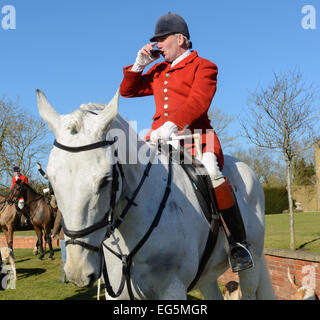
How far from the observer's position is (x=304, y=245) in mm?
11898

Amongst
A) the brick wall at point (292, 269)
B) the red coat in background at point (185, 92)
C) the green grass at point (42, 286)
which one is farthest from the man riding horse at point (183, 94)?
the green grass at point (42, 286)

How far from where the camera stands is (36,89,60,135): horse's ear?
7.01 feet

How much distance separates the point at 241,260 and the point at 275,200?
38.5 m

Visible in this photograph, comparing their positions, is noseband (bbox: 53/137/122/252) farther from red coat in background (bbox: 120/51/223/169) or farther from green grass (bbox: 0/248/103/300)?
green grass (bbox: 0/248/103/300)

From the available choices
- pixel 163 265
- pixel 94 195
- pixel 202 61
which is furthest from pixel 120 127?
pixel 202 61

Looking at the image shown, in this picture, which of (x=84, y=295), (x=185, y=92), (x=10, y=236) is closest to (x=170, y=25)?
(x=185, y=92)

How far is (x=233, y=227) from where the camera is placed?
306 centimetres

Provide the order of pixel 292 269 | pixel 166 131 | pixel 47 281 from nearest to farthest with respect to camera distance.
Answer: pixel 166 131, pixel 292 269, pixel 47 281

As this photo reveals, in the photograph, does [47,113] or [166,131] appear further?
[166,131]

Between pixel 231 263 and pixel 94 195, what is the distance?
170 cm

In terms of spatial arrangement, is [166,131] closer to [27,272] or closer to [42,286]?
[42,286]

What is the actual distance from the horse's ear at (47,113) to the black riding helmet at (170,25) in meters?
1.49

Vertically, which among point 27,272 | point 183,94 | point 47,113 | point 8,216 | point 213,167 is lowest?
point 27,272

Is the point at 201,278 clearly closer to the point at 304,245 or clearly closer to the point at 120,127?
the point at 120,127
